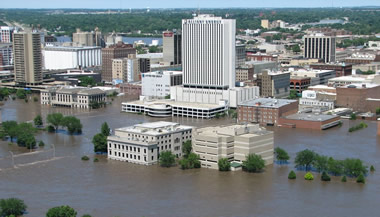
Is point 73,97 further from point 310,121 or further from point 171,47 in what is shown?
point 310,121

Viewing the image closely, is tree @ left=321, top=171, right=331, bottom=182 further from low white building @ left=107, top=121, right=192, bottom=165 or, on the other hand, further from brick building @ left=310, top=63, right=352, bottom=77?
Result: brick building @ left=310, top=63, right=352, bottom=77

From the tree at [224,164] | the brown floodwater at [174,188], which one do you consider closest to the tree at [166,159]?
the brown floodwater at [174,188]

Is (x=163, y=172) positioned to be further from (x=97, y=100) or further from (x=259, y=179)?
(x=97, y=100)

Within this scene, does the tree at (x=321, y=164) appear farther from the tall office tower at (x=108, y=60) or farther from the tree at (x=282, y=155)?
the tall office tower at (x=108, y=60)

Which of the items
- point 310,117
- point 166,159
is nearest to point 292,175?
point 166,159

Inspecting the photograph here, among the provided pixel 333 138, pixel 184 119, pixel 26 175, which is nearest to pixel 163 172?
pixel 26 175

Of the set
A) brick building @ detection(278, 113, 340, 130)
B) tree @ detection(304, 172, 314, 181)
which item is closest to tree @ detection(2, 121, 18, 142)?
brick building @ detection(278, 113, 340, 130)
